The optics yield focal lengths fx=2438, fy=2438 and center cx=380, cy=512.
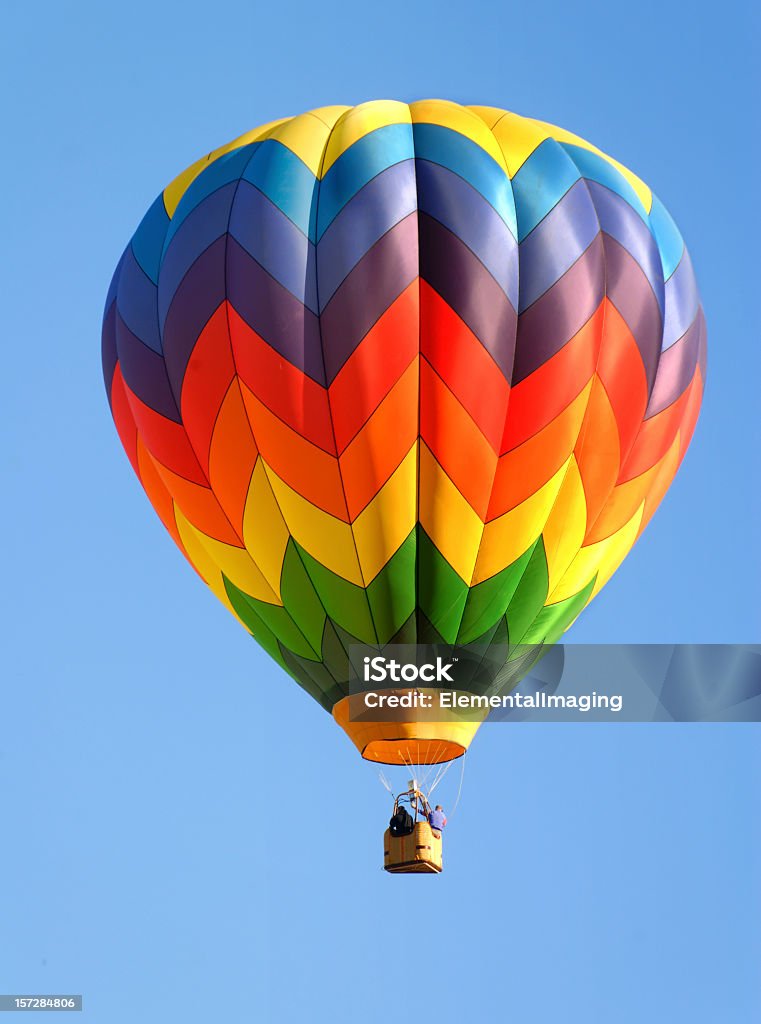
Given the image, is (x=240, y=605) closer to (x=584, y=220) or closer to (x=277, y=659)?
(x=277, y=659)

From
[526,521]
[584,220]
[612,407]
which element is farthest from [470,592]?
[584,220]

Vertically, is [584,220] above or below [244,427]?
above

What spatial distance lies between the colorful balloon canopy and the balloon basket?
1.82 feet

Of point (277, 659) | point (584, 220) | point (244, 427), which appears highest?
point (584, 220)

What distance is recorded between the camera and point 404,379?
1547 cm

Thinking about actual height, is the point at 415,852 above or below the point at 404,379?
below

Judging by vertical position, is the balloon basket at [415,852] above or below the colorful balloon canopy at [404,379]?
below

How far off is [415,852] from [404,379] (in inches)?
119

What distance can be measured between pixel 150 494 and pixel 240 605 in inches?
50.1

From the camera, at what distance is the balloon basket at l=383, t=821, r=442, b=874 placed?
15.5 metres

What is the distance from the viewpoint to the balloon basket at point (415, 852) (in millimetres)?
15539

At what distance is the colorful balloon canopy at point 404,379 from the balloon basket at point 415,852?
555 millimetres

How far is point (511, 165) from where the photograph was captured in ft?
52.9

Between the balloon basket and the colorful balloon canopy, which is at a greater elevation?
the colorful balloon canopy
